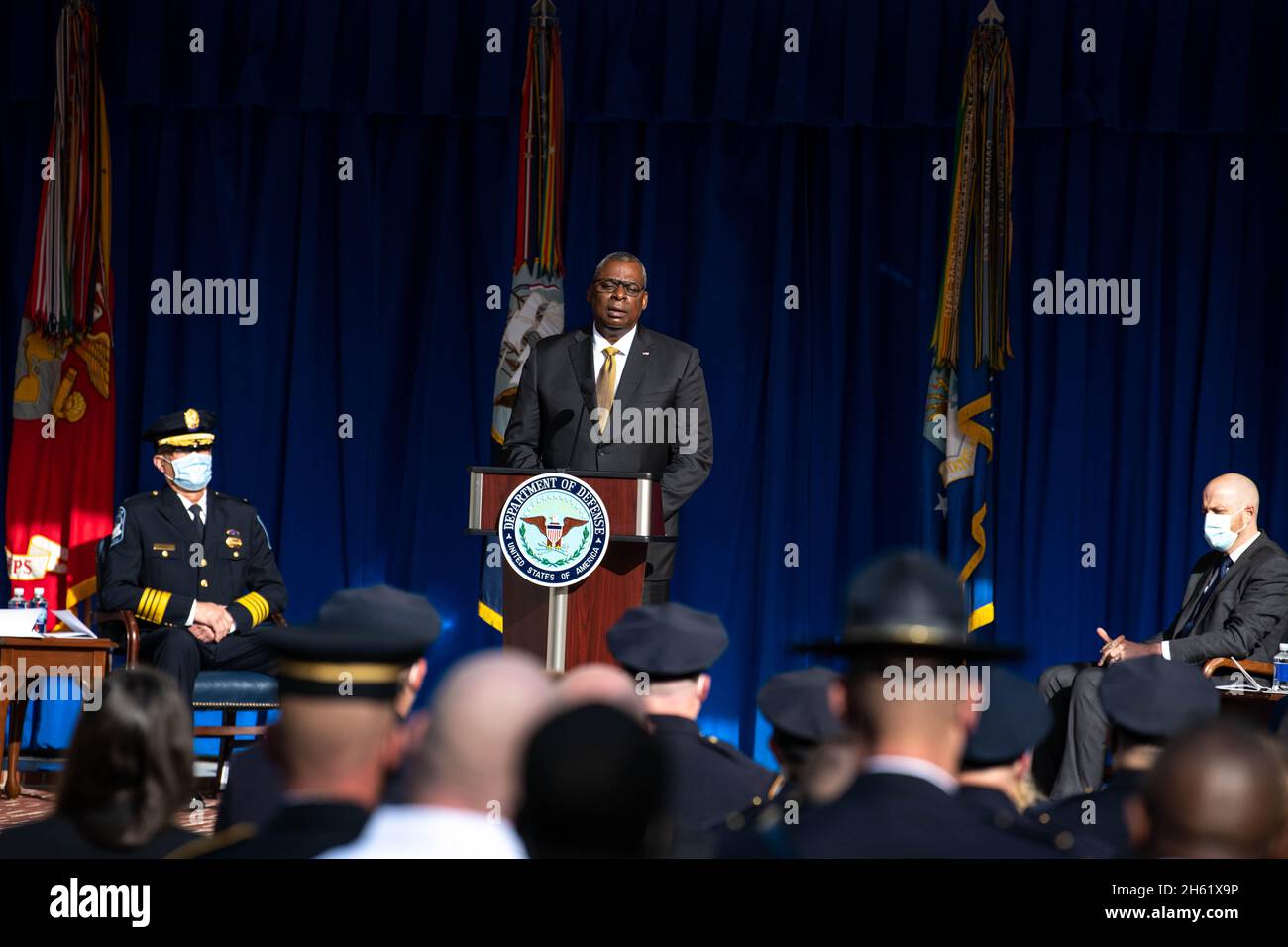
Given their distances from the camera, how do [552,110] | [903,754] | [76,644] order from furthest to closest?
[552,110] → [76,644] → [903,754]

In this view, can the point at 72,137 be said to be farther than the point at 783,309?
No

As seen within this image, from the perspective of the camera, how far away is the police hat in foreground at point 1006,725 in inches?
90.8

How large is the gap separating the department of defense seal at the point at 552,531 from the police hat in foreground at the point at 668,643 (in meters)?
1.26

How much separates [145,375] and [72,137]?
1.13 m

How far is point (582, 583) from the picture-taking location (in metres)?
4.48

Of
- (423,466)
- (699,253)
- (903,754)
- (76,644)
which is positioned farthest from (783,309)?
(903,754)

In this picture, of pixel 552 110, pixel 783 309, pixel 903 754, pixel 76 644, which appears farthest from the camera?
pixel 783 309

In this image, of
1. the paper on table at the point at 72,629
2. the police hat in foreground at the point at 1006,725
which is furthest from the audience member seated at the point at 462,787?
the paper on table at the point at 72,629

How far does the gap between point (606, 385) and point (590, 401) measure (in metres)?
0.09

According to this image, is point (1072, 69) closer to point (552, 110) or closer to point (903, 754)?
point (552, 110)

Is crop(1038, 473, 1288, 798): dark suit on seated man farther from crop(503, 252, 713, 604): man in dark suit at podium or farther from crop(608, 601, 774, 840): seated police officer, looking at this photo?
crop(608, 601, 774, 840): seated police officer

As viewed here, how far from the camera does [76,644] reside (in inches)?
212
